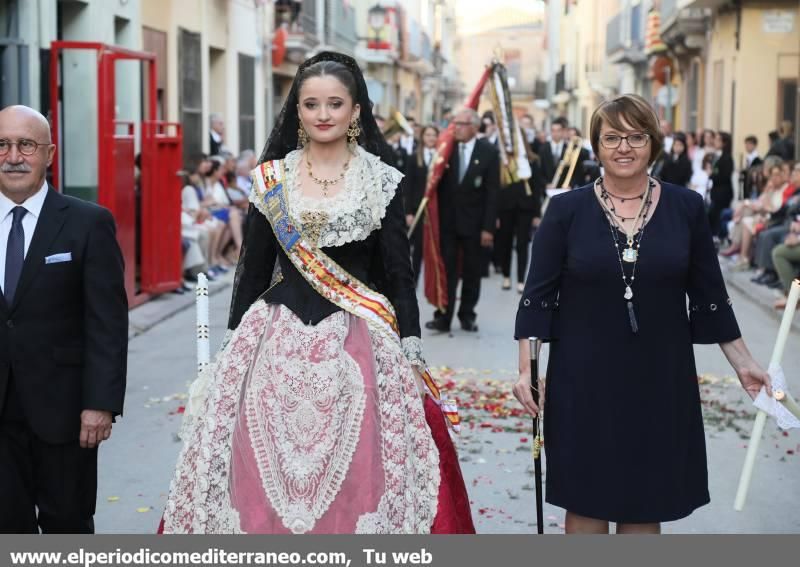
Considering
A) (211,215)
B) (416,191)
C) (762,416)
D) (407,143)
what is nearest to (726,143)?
(407,143)

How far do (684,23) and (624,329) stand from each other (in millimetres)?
28985

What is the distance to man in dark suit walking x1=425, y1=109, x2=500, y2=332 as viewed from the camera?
1212 centimetres

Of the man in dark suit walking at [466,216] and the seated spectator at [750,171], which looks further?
the seated spectator at [750,171]

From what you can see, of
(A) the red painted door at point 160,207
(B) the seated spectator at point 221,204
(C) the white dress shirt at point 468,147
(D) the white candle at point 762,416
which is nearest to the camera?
(D) the white candle at point 762,416

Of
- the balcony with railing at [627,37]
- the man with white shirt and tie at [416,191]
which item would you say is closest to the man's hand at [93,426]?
the man with white shirt and tie at [416,191]

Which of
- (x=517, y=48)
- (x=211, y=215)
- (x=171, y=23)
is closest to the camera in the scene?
(x=211, y=215)

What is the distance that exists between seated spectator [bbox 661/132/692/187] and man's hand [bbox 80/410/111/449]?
18.0 m

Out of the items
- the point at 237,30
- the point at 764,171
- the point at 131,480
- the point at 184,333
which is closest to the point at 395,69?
the point at 237,30

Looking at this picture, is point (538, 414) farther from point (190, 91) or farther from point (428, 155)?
point (190, 91)

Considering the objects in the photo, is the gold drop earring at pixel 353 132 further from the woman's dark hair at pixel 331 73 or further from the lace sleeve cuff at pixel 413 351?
the lace sleeve cuff at pixel 413 351

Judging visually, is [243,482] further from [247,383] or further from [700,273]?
[700,273]

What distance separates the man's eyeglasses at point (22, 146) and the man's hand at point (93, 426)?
827 millimetres

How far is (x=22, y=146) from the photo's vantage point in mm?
4512

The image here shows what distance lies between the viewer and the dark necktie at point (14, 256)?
4.54 m
